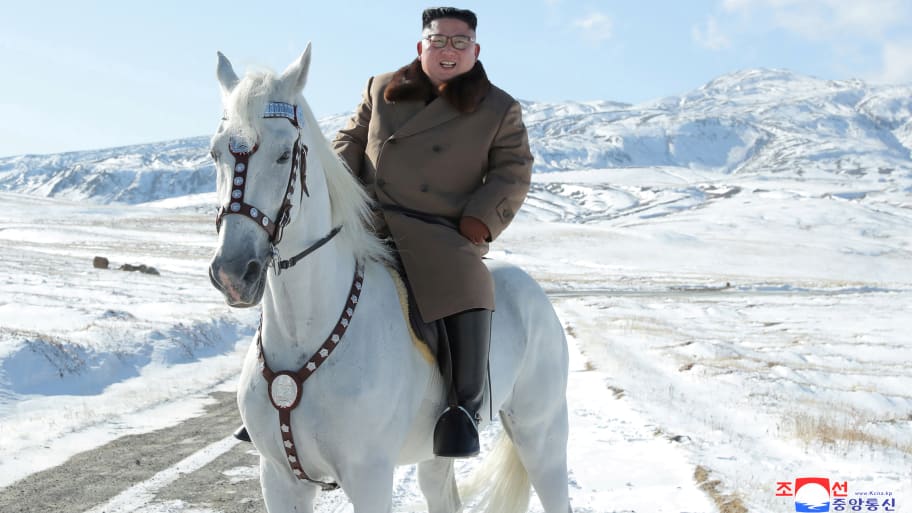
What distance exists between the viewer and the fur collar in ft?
14.0

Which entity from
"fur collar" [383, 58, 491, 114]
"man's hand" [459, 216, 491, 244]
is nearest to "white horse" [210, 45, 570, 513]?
"man's hand" [459, 216, 491, 244]

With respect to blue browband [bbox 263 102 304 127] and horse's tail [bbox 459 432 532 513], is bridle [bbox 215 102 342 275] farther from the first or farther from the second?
horse's tail [bbox 459 432 532 513]

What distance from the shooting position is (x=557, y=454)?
16.4ft

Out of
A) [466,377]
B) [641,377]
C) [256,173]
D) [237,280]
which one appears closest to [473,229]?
[466,377]

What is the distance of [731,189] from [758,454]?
7539 inches

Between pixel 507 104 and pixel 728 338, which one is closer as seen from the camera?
pixel 507 104

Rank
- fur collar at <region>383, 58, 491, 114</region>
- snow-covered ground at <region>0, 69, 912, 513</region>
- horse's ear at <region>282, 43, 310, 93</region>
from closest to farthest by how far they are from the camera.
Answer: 1. horse's ear at <region>282, 43, 310, 93</region>
2. fur collar at <region>383, 58, 491, 114</region>
3. snow-covered ground at <region>0, 69, 912, 513</region>

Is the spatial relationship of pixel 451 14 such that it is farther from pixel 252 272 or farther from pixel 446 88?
pixel 252 272

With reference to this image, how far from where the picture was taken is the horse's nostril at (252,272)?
290 cm

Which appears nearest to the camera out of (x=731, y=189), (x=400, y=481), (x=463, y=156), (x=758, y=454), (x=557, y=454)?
(x=463, y=156)

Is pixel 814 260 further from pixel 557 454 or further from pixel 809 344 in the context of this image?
pixel 557 454

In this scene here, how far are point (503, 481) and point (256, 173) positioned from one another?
3.18 meters

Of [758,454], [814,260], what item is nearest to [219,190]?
[758,454]

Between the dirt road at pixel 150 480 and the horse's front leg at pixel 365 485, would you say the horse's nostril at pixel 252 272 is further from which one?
the dirt road at pixel 150 480
